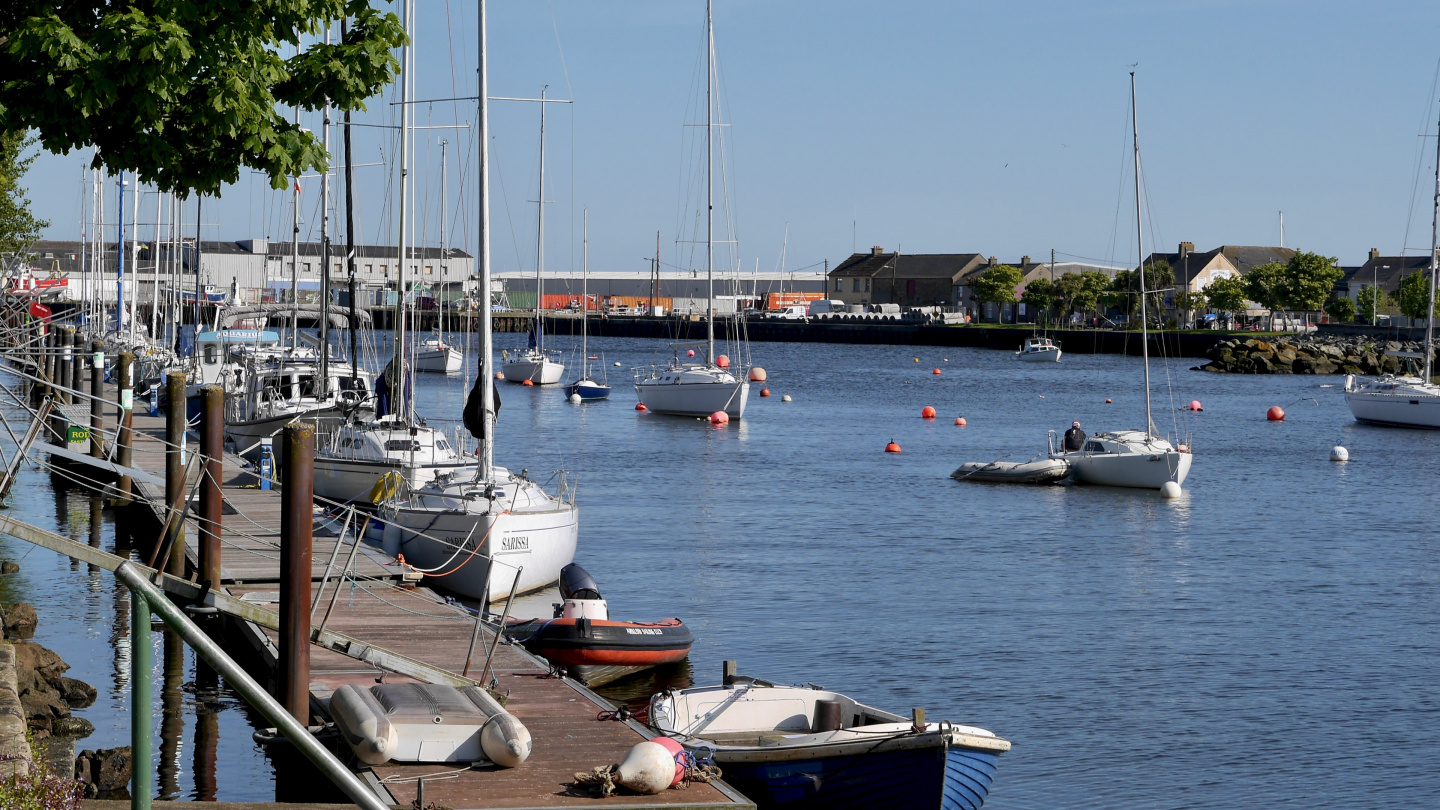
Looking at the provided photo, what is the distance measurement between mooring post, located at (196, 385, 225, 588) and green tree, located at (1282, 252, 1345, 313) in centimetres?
14598

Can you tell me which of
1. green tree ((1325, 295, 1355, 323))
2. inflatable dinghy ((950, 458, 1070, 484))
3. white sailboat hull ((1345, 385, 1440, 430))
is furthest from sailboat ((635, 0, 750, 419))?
green tree ((1325, 295, 1355, 323))

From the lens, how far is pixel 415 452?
1187 inches

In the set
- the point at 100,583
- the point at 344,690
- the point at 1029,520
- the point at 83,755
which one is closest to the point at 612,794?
the point at 344,690

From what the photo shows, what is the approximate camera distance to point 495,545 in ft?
78.6

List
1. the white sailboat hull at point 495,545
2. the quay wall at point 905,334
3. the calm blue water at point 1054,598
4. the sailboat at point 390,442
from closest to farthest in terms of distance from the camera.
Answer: the calm blue water at point 1054,598 → the white sailboat hull at point 495,545 → the sailboat at point 390,442 → the quay wall at point 905,334

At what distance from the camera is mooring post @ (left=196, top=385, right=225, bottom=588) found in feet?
65.8

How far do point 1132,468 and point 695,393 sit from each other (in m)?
27.2

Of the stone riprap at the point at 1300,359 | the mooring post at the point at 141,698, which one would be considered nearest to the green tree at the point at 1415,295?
the stone riprap at the point at 1300,359

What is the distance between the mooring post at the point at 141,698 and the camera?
7.65m

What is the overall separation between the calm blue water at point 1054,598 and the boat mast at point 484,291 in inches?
115

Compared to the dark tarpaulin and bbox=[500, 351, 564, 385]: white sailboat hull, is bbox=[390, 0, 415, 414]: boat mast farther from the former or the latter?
bbox=[500, 351, 564, 385]: white sailboat hull

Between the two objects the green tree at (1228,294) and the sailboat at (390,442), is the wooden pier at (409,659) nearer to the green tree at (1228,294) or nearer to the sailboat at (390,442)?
the sailboat at (390,442)

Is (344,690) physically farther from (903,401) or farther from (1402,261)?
(1402,261)

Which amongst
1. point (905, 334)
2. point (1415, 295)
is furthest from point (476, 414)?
point (905, 334)
